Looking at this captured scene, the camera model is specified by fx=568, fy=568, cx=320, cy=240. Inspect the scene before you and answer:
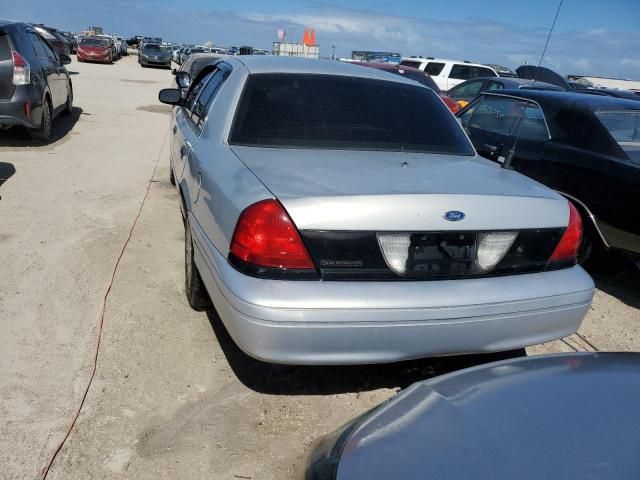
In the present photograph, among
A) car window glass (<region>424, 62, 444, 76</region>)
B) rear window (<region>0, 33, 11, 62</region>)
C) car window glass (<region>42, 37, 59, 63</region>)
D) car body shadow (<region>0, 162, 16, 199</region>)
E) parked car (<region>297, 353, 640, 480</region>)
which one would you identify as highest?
parked car (<region>297, 353, 640, 480</region>)

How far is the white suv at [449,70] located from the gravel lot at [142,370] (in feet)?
44.1

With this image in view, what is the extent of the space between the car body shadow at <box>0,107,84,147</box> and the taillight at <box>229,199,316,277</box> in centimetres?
702

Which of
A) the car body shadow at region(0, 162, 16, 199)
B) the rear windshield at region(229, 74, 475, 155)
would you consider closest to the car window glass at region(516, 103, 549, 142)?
the rear windshield at region(229, 74, 475, 155)

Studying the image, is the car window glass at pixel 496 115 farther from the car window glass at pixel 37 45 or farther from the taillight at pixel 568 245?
the car window glass at pixel 37 45

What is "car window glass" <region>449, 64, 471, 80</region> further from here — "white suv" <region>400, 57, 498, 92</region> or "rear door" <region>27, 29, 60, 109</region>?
"rear door" <region>27, 29, 60, 109</region>

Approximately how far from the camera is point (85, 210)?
210 inches

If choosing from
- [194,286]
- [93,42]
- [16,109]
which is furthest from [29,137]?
[93,42]

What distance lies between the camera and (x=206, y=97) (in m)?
3.93

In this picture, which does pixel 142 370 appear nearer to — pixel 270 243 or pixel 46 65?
pixel 270 243

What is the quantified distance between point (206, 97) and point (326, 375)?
210cm

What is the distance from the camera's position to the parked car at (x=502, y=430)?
1.29 metres

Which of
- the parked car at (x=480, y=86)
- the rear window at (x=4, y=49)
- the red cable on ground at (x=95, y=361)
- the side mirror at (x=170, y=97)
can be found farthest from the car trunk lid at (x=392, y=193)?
the parked car at (x=480, y=86)

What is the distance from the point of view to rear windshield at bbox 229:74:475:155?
121 inches

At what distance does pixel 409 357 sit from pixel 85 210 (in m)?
3.93
